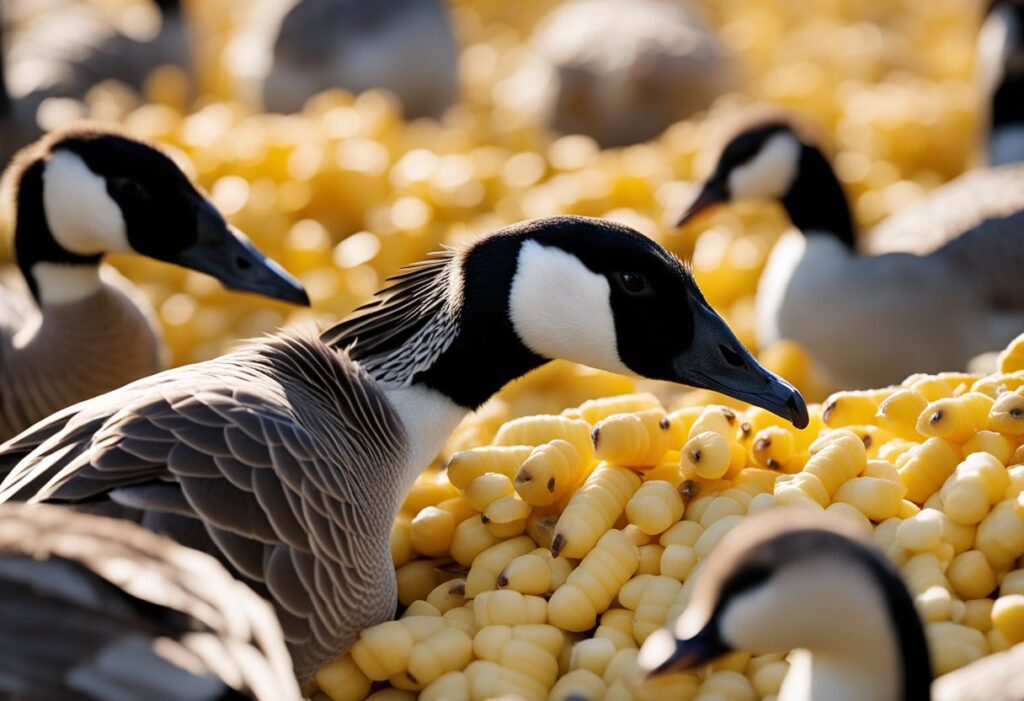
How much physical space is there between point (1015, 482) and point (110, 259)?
4003mm

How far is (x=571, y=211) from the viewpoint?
5.38 meters

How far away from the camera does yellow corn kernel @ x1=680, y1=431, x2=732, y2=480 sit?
267 cm

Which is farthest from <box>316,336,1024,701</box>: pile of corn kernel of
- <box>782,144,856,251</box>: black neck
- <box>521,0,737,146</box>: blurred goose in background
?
<box>521,0,737,146</box>: blurred goose in background

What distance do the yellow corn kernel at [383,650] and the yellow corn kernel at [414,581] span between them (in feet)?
1.02

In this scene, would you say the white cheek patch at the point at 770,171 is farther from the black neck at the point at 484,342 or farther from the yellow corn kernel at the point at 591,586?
the yellow corn kernel at the point at 591,586

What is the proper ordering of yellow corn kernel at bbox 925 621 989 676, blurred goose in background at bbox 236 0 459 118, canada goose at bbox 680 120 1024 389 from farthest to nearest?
1. blurred goose in background at bbox 236 0 459 118
2. canada goose at bbox 680 120 1024 389
3. yellow corn kernel at bbox 925 621 989 676

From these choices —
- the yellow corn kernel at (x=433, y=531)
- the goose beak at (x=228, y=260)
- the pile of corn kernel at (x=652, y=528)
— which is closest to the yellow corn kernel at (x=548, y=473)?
the pile of corn kernel at (x=652, y=528)

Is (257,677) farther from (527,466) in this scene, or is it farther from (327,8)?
(327,8)

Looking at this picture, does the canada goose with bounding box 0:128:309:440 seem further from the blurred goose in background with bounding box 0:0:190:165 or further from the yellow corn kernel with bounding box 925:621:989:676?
the blurred goose in background with bounding box 0:0:190:165

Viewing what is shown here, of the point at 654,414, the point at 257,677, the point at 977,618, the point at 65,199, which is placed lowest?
the point at 977,618

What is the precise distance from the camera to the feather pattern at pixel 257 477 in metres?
2.23

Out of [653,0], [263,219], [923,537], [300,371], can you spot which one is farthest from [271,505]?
[653,0]

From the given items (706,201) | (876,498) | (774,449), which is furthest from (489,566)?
(706,201)

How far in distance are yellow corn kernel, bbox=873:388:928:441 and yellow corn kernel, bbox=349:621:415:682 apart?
3.82ft
